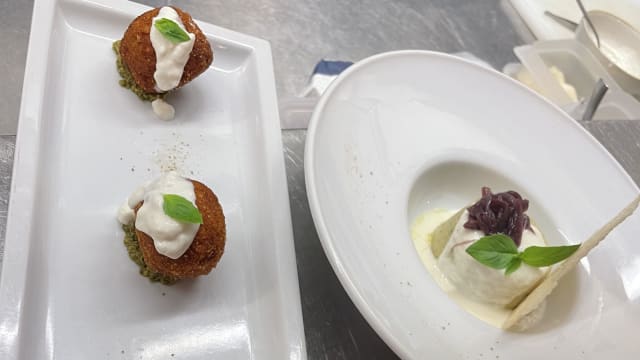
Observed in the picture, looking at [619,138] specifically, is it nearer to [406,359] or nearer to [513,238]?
[513,238]

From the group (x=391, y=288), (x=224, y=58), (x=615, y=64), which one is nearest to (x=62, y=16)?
(x=224, y=58)

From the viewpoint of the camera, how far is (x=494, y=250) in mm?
920

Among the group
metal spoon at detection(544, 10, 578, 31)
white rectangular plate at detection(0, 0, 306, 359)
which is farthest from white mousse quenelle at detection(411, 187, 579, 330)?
metal spoon at detection(544, 10, 578, 31)

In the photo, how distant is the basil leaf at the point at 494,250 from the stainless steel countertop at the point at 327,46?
9.2 inches

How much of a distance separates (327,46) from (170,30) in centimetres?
79

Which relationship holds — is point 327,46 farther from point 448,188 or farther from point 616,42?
point 616,42

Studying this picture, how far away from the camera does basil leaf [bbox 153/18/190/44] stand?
1.02 meters

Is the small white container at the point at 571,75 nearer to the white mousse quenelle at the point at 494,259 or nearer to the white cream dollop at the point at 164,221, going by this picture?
the white mousse quenelle at the point at 494,259

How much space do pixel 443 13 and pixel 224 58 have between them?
1.05 metres

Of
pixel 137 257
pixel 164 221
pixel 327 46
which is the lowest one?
pixel 327 46

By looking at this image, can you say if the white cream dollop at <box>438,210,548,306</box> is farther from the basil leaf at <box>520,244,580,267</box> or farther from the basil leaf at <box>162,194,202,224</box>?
the basil leaf at <box>162,194,202,224</box>

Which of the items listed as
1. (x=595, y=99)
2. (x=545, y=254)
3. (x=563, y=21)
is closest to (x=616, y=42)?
(x=563, y=21)

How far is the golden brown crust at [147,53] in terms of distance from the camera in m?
1.05

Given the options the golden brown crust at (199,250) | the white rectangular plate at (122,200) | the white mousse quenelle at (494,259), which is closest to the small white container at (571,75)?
the white mousse quenelle at (494,259)
